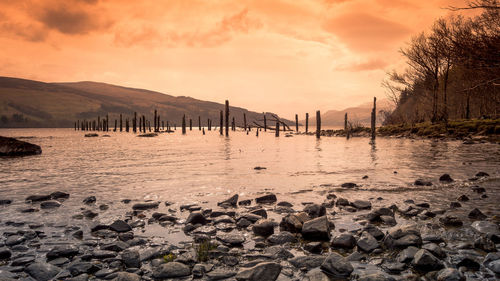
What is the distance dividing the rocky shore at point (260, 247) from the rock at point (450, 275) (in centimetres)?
1

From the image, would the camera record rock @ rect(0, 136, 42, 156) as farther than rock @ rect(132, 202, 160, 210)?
Yes

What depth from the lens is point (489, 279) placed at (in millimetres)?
3086

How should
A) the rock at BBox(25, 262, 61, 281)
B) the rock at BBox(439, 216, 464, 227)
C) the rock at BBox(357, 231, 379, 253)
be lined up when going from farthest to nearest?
the rock at BBox(439, 216, 464, 227), the rock at BBox(357, 231, 379, 253), the rock at BBox(25, 262, 61, 281)

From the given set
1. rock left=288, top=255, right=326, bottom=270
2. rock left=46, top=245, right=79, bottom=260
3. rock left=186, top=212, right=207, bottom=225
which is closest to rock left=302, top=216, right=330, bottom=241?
rock left=288, top=255, right=326, bottom=270

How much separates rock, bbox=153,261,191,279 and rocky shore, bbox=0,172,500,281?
0.04 feet

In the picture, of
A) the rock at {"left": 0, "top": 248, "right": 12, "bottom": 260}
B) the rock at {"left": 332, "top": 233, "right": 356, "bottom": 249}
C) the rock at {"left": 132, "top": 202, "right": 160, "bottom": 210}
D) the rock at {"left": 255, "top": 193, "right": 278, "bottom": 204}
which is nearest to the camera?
the rock at {"left": 0, "top": 248, "right": 12, "bottom": 260}

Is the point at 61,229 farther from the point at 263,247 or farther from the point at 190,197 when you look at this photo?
the point at 263,247

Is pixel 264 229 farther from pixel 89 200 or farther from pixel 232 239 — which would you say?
pixel 89 200

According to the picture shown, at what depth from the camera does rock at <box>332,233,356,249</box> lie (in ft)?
13.7

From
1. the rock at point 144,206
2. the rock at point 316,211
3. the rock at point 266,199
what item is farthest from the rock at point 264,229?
the rock at point 144,206

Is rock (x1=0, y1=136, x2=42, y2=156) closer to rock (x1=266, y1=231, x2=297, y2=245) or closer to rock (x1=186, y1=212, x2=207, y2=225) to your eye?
rock (x1=186, y1=212, x2=207, y2=225)

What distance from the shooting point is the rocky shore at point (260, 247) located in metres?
3.37

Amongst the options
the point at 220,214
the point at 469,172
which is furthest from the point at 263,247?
the point at 469,172

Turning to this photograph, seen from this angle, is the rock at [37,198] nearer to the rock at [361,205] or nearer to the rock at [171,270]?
the rock at [171,270]
